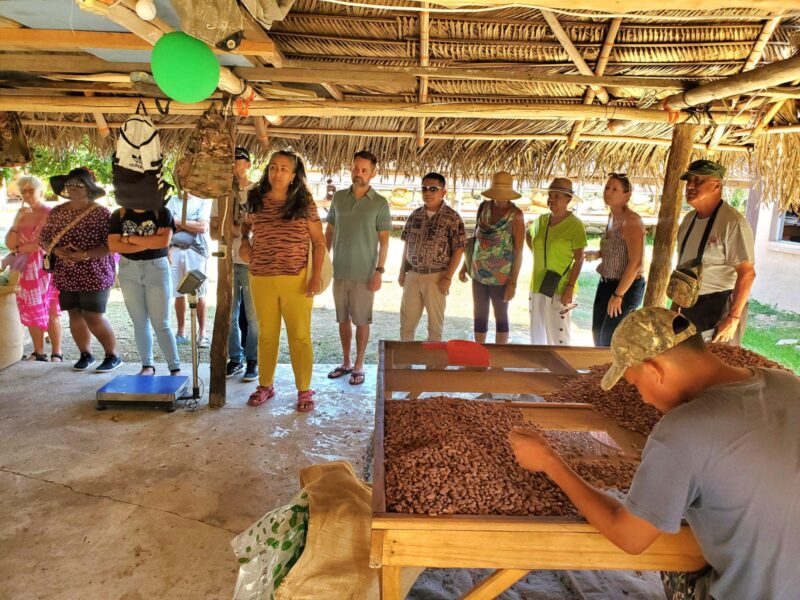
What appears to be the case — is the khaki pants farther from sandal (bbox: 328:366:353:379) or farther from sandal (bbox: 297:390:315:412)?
sandal (bbox: 297:390:315:412)

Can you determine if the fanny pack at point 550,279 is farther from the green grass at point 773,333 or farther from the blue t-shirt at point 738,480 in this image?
the blue t-shirt at point 738,480

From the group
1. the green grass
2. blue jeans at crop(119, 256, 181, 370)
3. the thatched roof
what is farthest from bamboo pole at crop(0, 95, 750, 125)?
the green grass

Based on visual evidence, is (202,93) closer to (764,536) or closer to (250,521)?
(250,521)

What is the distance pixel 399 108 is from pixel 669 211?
198 centimetres

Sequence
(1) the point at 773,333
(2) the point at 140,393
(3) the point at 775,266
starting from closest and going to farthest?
1. (2) the point at 140,393
2. (1) the point at 773,333
3. (3) the point at 775,266

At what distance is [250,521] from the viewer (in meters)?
2.57

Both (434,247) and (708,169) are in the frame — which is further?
(434,247)

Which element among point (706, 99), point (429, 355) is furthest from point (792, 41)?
point (429, 355)

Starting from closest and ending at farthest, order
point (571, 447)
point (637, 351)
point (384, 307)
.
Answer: point (637, 351)
point (571, 447)
point (384, 307)

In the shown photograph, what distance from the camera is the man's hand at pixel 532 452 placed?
4.92ft

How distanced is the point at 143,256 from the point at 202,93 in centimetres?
220

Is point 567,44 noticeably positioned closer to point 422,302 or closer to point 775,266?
point 422,302

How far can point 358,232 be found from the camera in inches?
169

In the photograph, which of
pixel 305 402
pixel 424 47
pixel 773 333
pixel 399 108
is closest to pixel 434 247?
pixel 399 108
